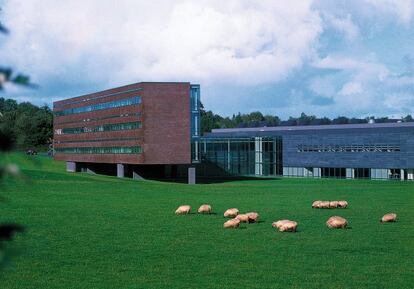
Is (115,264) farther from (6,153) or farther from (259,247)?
(6,153)

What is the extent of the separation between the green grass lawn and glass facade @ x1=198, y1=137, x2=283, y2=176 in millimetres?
60228

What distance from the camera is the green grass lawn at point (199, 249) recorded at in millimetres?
22703

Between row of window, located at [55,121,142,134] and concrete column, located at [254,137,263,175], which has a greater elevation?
row of window, located at [55,121,142,134]

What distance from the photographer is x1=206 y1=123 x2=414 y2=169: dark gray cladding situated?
9506cm

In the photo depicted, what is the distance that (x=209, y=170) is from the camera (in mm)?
114938

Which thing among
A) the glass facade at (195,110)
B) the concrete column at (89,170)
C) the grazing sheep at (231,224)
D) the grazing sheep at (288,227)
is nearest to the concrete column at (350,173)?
the glass facade at (195,110)

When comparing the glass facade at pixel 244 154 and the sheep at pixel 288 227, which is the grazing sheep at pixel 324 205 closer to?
the sheep at pixel 288 227

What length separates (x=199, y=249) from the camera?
2909cm

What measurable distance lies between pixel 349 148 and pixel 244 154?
761 inches

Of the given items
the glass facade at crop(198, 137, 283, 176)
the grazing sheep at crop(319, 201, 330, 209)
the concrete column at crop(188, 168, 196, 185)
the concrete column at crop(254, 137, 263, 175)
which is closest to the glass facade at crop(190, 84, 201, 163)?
the concrete column at crop(188, 168, 196, 185)

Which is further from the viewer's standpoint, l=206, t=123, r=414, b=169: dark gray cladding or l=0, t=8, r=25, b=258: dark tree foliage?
l=206, t=123, r=414, b=169: dark gray cladding

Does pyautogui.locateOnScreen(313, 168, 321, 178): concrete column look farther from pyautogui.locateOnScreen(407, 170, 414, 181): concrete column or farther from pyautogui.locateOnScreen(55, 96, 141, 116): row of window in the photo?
pyautogui.locateOnScreen(55, 96, 141, 116): row of window

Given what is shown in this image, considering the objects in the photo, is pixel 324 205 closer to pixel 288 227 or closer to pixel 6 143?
pixel 288 227

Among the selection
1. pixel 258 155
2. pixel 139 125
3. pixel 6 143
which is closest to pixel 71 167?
pixel 258 155
